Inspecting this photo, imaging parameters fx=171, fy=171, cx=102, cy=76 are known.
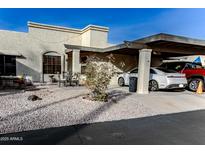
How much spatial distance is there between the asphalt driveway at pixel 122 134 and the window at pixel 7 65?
1042 cm

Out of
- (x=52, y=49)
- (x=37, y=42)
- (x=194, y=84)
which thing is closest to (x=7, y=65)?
(x=37, y=42)

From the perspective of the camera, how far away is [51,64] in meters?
13.9

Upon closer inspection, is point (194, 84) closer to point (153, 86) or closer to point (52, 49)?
point (153, 86)

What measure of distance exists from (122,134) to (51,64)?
37.0 ft

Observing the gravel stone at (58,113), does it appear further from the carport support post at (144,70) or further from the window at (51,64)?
the window at (51,64)

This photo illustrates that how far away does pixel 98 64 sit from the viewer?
7.71 metres

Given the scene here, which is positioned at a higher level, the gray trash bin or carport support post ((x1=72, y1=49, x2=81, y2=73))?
carport support post ((x1=72, y1=49, x2=81, y2=73))

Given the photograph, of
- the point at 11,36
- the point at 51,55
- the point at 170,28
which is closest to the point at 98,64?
the point at 170,28

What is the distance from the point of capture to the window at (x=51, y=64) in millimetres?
13656

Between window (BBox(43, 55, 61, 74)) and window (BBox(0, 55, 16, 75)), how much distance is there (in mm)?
2193

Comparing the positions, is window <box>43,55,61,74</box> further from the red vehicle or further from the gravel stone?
the red vehicle

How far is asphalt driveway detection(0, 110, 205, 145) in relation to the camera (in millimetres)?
3451

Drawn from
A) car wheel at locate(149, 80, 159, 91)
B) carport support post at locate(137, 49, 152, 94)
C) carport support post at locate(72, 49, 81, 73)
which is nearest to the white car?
car wheel at locate(149, 80, 159, 91)
